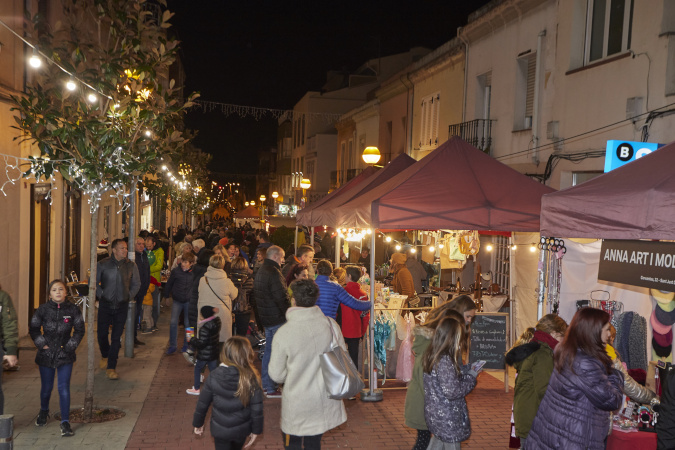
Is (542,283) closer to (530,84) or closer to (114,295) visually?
(114,295)

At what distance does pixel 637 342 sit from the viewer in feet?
22.2

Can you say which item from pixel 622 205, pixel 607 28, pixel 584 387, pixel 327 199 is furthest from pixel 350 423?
pixel 607 28

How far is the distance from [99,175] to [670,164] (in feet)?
19.7

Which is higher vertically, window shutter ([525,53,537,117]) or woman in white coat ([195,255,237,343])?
window shutter ([525,53,537,117])

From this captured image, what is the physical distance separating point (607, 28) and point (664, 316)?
5.45 m

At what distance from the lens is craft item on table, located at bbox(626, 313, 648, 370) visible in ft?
22.2

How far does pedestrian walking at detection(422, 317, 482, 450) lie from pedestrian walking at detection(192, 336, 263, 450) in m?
1.33

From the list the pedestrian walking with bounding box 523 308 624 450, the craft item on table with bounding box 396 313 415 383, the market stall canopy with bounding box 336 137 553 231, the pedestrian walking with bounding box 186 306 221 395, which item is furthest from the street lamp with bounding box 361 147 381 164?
the pedestrian walking with bounding box 523 308 624 450

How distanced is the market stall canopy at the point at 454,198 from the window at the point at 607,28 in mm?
2649

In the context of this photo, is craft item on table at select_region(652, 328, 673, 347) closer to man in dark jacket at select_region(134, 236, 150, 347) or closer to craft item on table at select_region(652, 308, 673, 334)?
craft item on table at select_region(652, 308, 673, 334)

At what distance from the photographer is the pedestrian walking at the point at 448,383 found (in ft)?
16.2

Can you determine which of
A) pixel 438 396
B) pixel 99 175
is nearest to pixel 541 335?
pixel 438 396

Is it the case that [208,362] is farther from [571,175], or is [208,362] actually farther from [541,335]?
[571,175]

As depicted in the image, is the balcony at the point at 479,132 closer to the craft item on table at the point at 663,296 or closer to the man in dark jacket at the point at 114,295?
the craft item on table at the point at 663,296
